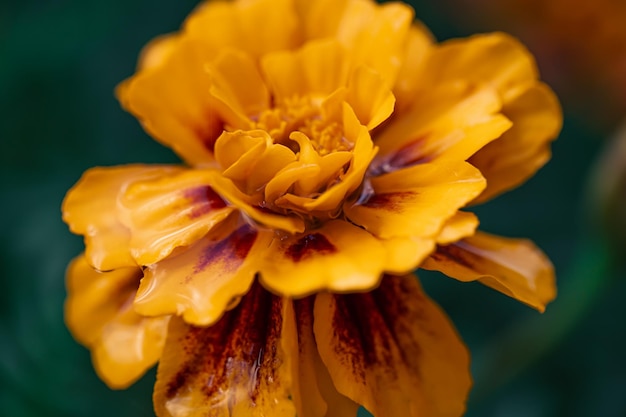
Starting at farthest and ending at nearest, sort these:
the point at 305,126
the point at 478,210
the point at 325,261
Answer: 1. the point at 478,210
2. the point at 305,126
3. the point at 325,261

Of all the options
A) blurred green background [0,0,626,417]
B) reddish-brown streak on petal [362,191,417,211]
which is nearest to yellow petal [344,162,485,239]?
reddish-brown streak on petal [362,191,417,211]

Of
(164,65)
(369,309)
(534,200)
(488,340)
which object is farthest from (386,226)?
(534,200)

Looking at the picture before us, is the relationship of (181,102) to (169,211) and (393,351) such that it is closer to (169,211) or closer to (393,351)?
(169,211)

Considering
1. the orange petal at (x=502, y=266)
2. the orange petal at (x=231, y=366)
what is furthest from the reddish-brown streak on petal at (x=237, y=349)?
the orange petal at (x=502, y=266)

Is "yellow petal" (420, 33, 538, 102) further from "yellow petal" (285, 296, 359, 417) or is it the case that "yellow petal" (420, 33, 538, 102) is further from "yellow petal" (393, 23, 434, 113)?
"yellow petal" (285, 296, 359, 417)

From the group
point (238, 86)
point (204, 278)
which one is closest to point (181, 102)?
point (238, 86)

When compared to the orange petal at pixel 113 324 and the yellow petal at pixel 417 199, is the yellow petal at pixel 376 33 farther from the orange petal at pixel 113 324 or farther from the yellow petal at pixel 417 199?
the orange petal at pixel 113 324
